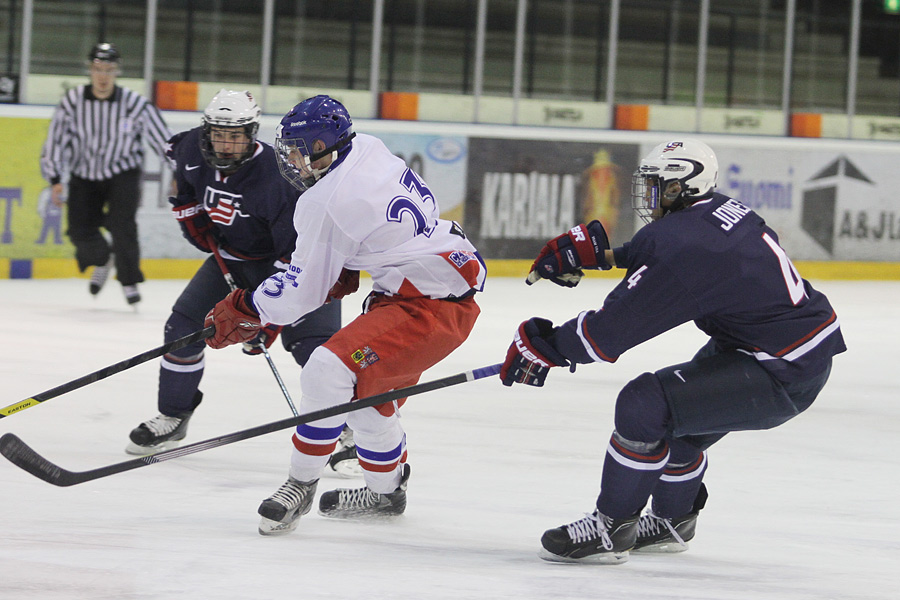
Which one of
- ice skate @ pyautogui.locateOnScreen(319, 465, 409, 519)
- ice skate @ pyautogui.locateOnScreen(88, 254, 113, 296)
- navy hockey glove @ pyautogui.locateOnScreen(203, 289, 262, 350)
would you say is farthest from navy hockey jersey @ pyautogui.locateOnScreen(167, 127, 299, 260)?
ice skate @ pyautogui.locateOnScreen(88, 254, 113, 296)

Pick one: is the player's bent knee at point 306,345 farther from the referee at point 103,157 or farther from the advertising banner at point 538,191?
the advertising banner at point 538,191

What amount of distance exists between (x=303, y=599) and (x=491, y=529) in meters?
0.75

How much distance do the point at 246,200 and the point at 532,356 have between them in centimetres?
120

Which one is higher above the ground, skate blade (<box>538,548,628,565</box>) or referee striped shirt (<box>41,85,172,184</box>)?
referee striped shirt (<box>41,85,172,184</box>)

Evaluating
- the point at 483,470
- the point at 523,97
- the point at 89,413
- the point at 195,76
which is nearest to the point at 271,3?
the point at 195,76

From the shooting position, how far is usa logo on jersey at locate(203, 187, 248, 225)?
3.46m

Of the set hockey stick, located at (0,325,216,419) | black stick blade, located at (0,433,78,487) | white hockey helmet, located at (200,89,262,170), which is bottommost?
black stick blade, located at (0,433,78,487)

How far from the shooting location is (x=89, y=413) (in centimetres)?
414

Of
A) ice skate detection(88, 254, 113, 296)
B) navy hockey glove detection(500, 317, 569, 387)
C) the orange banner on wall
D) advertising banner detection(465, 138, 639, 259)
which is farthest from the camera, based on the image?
the orange banner on wall

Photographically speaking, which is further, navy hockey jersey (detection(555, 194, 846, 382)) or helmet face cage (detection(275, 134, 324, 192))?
helmet face cage (detection(275, 134, 324, 192))

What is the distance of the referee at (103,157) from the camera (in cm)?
626

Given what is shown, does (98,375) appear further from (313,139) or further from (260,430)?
(313,139)

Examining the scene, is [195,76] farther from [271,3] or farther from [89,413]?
[89,413]

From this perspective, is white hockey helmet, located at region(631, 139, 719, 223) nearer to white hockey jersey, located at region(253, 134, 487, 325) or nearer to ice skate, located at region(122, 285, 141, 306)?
white hockey jersey, located at region(253, 134, 487, 325)
